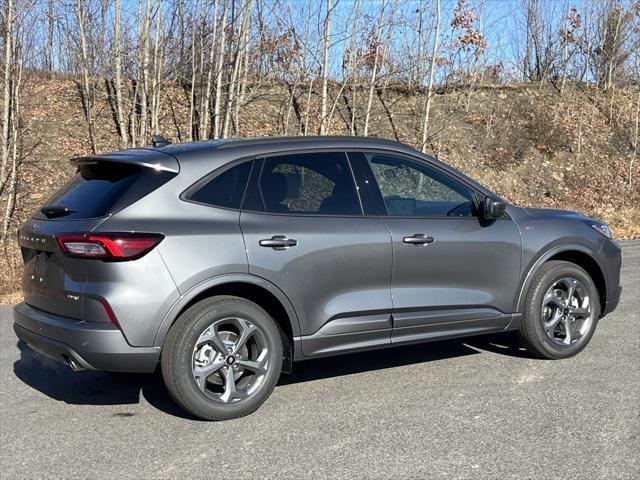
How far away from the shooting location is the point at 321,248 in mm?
4551

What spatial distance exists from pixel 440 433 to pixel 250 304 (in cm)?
140

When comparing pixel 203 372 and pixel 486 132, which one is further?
pixel 486 132

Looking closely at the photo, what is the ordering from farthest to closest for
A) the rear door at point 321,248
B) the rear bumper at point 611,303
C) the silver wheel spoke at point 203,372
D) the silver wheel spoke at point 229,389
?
1. the rear bumper at point 611,303
2. the rear door at point 321,248
3. the silver wheel spoke at point 229,389
4. the silver wheel spoke at point 203,372

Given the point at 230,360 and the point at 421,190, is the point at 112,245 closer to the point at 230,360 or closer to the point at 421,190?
the point at 230,360

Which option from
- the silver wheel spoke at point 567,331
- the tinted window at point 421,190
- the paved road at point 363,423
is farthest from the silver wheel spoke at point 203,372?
the silver wheel spoke at point 567,331

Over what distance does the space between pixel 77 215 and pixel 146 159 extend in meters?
0.55

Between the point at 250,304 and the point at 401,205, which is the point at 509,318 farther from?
the point at 250,304

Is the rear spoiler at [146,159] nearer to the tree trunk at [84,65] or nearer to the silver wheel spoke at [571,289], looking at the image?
the silver wheel spoke at [571,289]

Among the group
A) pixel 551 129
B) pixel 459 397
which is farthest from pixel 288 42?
pixel 459 397

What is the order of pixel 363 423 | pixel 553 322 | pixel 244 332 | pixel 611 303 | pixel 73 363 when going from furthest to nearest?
pixel 611 303 < pixel 553 322 < pixel 244 332 < pixel 363 423 < pixel 73 363

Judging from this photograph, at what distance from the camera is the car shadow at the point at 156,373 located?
486 centimetres

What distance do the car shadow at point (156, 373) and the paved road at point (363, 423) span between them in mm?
16

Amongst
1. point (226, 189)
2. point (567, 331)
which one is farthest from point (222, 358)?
point (567, 331)

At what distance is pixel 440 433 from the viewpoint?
158 inches
